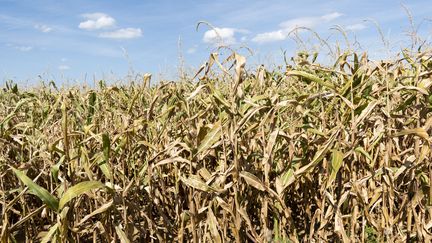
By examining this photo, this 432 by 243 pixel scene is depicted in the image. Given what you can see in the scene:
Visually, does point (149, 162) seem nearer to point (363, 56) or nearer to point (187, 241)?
point (187, 241)

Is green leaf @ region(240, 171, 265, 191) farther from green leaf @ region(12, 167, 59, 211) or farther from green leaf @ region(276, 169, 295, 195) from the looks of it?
green leaf @ region(12, 167, 59, 211)

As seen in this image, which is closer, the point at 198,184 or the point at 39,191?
the point at 39,191

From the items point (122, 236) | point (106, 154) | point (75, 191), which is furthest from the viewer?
point (122, 236)

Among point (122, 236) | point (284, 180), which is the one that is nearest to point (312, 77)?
point (284, 180)

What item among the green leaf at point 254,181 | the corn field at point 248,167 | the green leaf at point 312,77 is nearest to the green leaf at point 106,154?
the corn field at point 248,167

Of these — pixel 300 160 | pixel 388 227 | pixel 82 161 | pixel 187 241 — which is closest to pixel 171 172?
pixel 187 241

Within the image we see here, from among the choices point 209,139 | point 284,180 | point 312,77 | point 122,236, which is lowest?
point 122,236

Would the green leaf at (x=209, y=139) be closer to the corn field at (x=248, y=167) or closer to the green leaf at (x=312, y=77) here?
the corn field at (x=248, y=167)

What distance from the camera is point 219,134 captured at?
74.7 inches

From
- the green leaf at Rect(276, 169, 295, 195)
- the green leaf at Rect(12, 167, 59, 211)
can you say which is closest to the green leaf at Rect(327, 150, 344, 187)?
the green leaf at Rect(276, 169, 295, 195)

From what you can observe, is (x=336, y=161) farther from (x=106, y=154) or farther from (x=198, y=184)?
(x=106, y=154)

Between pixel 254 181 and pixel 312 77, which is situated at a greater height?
pixel 312 77

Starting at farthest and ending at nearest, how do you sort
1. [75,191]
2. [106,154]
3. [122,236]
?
[122,236] < [106,154] < [75,191]

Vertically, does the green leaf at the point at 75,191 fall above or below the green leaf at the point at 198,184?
above
